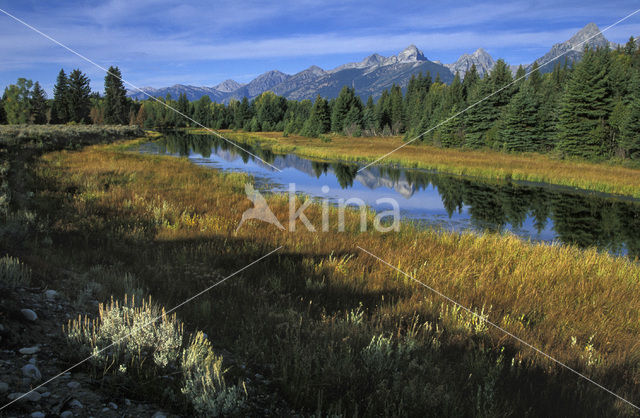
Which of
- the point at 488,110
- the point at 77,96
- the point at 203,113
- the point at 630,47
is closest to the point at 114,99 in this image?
the point at 77,96

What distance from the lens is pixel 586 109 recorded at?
35250 mm

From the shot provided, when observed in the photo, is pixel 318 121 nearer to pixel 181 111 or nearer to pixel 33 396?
pixel 181 111

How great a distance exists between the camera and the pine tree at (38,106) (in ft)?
202

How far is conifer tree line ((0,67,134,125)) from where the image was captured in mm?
58562

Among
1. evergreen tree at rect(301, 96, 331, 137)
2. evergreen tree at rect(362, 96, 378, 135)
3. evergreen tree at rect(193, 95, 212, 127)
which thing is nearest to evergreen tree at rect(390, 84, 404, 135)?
evergreen tree at rect(362, 96, 378, 135)

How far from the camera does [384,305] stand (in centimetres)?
485

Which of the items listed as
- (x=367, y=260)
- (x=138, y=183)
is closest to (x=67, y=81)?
(x=138, y=183)

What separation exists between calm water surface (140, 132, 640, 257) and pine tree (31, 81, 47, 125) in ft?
191

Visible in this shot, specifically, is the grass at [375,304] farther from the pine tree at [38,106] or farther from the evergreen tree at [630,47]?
the evergreen tree at [630,47]

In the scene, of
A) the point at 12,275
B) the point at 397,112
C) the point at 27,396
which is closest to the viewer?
the point at 27,396

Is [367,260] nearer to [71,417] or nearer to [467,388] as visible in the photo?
[467,388]

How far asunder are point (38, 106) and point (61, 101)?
354cm

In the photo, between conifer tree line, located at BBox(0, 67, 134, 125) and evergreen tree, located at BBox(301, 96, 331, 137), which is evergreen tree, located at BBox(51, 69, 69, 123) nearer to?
conifer tree line, located at BBox(0, 67, 134, 125)

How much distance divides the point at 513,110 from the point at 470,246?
36242 mm
